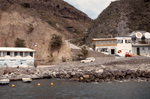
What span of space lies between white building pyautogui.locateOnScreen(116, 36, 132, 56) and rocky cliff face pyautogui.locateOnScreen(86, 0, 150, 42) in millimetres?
19573

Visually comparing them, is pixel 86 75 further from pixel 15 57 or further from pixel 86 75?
pixel 15 57

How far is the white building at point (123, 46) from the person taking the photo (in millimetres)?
53938

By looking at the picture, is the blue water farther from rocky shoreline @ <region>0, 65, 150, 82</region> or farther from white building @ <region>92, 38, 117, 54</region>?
white building @ <region>92, 38, 117, 54</region>

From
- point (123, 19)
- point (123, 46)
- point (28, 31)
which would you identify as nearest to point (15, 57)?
point (28, 31)

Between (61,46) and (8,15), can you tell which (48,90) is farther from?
(8,15)

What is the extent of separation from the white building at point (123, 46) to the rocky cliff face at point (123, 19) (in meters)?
19.6

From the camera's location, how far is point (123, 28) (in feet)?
259

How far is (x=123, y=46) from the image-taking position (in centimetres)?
5425

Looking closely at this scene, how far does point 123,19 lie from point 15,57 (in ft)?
187

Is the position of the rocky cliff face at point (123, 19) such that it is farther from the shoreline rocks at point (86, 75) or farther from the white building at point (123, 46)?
the shoreline rocks at point (86, 75)

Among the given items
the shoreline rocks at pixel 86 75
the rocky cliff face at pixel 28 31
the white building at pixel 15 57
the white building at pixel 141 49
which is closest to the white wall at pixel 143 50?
the white building at pixel 141 49

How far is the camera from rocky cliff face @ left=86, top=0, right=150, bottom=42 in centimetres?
7775

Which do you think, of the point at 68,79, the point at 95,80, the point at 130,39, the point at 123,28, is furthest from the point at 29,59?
the point at 123,28

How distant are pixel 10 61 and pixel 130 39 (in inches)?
1368
